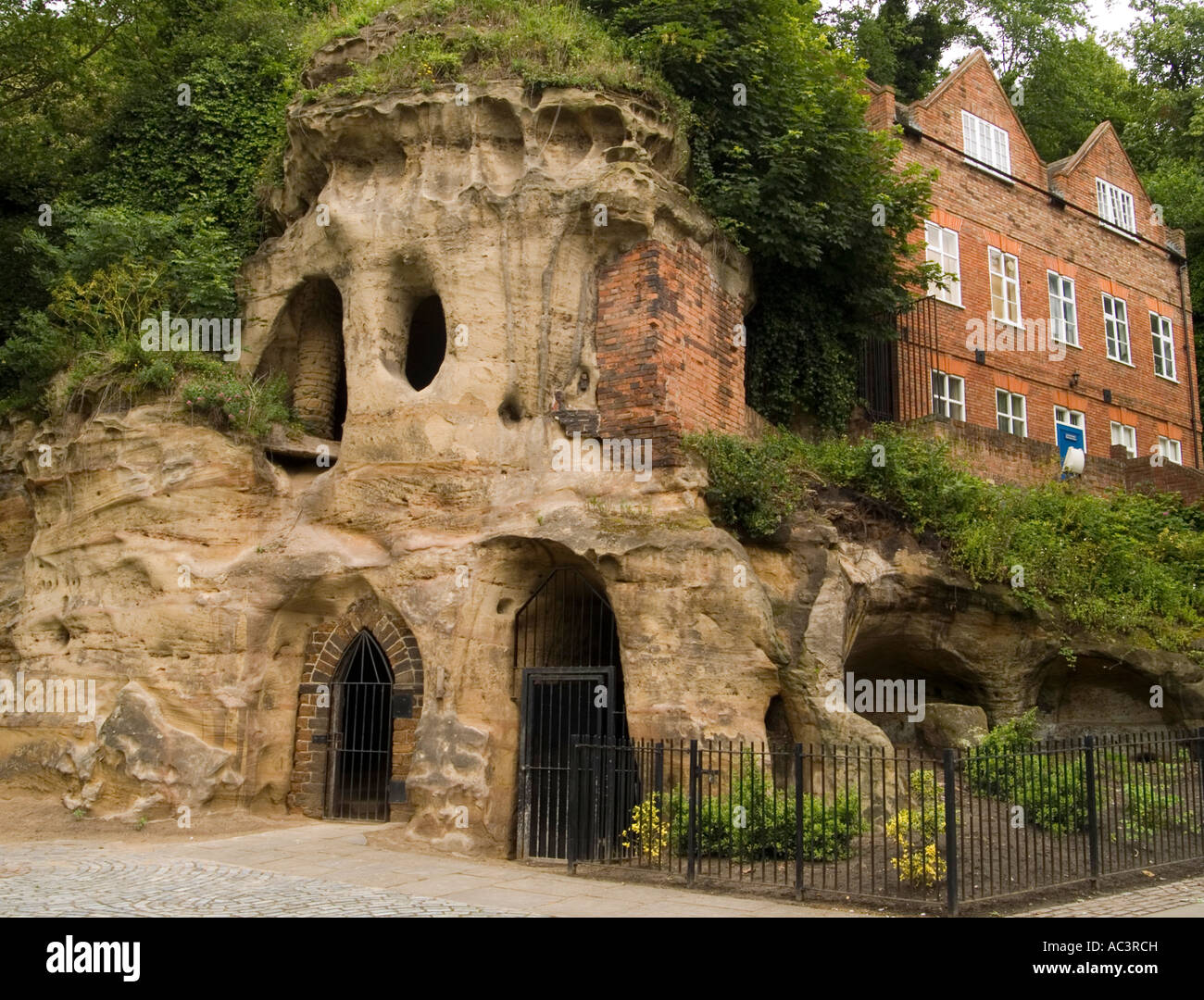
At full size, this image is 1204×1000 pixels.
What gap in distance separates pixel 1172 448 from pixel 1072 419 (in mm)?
4617

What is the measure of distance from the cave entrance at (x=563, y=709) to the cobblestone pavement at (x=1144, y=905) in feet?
12.7

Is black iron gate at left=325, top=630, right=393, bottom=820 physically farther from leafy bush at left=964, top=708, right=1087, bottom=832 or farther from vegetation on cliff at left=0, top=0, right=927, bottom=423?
leafy bush at left=964, top=708, right=1087, bottom=832

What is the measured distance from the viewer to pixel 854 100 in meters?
16.7

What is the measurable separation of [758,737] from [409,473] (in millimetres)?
4992

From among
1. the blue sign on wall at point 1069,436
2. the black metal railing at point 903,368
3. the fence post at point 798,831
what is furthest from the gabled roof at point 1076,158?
the fence post at point 798,831

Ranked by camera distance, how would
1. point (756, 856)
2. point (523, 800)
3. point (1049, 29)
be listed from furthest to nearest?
point (1049, 29), point (523, 800), point (756, 856)

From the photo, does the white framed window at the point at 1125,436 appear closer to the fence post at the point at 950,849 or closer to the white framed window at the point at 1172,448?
the white framed window at the point at 1172,448

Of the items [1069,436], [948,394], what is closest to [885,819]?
[948,394]

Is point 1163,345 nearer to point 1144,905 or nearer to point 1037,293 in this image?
Result: point 1037,293

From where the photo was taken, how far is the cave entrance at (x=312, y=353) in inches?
607

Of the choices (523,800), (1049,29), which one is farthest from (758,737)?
(1049,29)

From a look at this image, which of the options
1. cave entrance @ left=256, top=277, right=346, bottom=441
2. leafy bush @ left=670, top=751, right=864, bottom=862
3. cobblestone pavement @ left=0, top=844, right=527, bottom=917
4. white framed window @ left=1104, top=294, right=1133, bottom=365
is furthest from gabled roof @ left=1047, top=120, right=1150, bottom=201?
cobblestone pavement @ left=0, top=844, right=527, bottom=917

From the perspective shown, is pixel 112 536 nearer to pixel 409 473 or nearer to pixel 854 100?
pixel 409 473

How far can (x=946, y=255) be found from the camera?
24.1 metres
